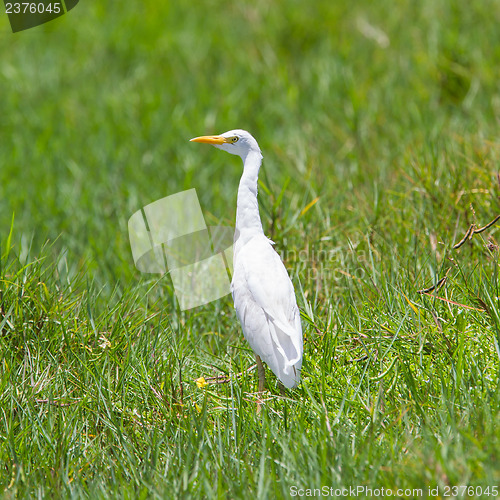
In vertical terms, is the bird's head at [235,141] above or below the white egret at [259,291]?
above

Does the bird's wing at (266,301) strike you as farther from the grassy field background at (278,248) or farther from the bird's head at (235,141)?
the bird's head at (235,141)

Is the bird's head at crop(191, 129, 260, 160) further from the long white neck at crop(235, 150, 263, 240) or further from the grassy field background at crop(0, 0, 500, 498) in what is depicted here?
the grassy field background at crop(0, 0, 500, 498)

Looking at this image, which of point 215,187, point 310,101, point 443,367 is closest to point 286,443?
point 443,367

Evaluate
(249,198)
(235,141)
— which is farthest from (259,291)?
(235,141)

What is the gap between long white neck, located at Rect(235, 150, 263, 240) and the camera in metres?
2.65

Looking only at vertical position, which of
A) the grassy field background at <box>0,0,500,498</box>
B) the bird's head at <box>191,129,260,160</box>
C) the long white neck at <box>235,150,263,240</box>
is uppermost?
the bird's head at <box>191,129,260,160</box>

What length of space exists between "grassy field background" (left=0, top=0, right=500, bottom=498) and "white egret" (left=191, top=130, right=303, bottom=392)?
187 mm

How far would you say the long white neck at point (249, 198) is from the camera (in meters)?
2.65

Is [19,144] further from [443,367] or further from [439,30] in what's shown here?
[443,367]

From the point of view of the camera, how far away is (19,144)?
603 centimetres

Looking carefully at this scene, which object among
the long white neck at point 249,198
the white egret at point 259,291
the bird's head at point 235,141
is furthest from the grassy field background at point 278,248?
the bird's head at point 235,141

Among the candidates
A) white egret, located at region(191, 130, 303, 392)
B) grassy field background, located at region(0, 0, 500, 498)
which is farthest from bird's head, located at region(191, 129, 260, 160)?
grassy field background, located at region(0, 0, 500, 498)

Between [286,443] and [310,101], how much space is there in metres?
4.55

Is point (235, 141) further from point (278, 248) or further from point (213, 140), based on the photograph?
point (278, 248)
